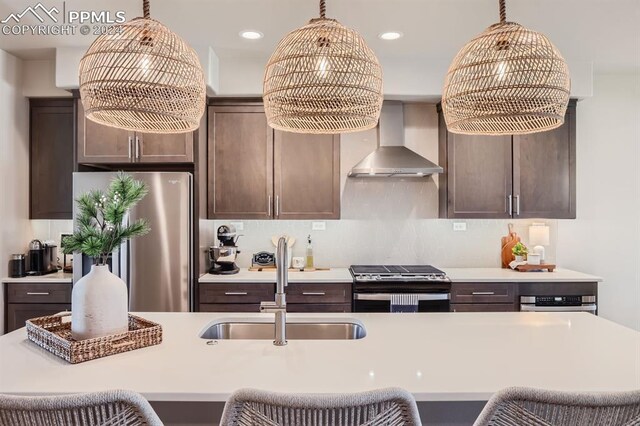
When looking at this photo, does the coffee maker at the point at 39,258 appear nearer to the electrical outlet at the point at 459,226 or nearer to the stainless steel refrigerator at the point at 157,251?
the stainless steel refrigerator at the point at 157,251

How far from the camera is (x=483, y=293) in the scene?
318 centimetres

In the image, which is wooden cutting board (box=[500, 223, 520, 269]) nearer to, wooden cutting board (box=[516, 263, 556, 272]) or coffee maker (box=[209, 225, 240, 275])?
wooden cutting board (box=[516, 263, 556, 272])

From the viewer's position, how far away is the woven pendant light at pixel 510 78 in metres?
1.39

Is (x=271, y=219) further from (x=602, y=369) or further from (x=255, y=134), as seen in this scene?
(x=602, y=369)

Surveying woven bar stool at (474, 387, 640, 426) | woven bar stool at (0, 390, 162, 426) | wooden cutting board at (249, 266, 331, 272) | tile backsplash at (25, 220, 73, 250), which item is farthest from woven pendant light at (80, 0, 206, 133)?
tile backsplash at (25, 220, 73, 250)

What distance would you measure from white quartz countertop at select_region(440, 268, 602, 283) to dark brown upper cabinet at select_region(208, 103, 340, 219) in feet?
3.92

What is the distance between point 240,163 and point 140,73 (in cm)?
210

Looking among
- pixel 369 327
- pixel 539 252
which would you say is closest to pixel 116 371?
pixel 369 327

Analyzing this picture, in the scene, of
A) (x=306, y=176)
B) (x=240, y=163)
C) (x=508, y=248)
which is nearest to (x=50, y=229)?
(x=240, y=163)

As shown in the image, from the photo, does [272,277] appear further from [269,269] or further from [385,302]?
[385,302]

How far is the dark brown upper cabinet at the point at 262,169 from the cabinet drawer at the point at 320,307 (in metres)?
0.75

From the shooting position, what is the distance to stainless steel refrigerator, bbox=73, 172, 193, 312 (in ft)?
9.91

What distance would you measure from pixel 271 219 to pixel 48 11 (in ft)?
6.75

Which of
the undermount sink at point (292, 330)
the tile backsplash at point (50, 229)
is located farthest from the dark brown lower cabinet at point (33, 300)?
the undermount sink at point (292, 330)
